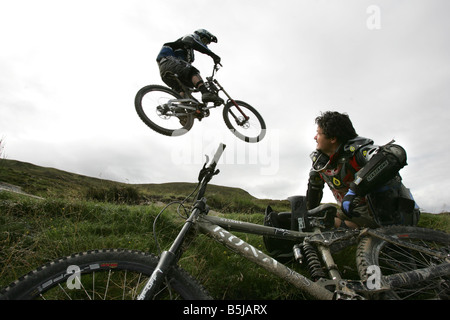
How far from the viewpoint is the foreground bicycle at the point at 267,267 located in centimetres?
145

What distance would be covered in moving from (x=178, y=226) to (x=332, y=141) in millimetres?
2854

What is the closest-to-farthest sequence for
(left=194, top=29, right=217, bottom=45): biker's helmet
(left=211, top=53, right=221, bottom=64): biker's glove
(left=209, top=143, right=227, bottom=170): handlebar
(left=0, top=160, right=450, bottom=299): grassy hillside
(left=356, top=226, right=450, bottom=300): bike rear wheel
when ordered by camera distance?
(left=356, top=226, right=450, bottom=300): bike rear wheel < (left=209, top=143, right=227, bottom=170): handlebar < (left=0, top=160, right=450, bottom=299): grassy hillside < (left=211, top=53, right=221, bottom=64): biker's glove < (left=194, top=29, right=217, bottom=45): biker's helmet

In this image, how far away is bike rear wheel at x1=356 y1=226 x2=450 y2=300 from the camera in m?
1.98

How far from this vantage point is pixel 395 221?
300cm

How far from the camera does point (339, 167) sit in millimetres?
3439

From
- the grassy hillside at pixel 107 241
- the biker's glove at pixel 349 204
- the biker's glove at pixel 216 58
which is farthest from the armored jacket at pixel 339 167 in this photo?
the biker's glove at pixel 216 58

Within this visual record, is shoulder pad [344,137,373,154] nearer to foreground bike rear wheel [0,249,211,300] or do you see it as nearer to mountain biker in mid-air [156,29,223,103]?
foreground bike rear wheel [0,249,211,300]

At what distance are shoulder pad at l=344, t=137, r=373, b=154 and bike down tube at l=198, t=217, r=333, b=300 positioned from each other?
2.11 metres

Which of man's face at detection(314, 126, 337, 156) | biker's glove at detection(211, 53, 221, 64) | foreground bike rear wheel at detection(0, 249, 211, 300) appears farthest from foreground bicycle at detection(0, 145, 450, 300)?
biker's glove at detection(211, 53, 221, 64)

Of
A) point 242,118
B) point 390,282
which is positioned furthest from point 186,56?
point 390,282

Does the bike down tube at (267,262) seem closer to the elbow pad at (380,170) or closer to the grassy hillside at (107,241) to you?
the grassy hillside at (107,241)

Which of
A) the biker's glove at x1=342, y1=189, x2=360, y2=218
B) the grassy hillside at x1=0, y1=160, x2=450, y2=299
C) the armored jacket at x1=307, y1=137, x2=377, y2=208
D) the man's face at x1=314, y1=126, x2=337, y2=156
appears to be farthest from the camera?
the man's face at x1=314, y1=126, x2=337, y2=156

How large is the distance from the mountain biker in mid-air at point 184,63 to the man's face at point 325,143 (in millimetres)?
2764
